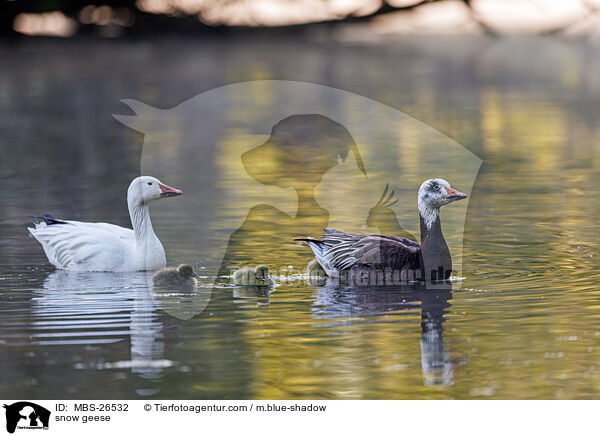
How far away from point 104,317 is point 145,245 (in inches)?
73.4

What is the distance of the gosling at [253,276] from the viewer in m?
9.29

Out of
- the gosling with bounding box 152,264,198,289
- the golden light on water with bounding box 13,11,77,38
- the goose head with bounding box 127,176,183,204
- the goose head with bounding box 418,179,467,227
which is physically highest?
the golden light on water with bounding box 13,11,77,38

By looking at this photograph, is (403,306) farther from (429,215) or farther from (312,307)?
(429,215)

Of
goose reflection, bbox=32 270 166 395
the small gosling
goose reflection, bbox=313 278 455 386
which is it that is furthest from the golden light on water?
goose reflection, bbox=313 278 455 386

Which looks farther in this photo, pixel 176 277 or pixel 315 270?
pixel 315 270

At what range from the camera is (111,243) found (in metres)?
10.2

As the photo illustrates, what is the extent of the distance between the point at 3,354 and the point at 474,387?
298 cm

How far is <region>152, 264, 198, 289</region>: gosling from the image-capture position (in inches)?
373
